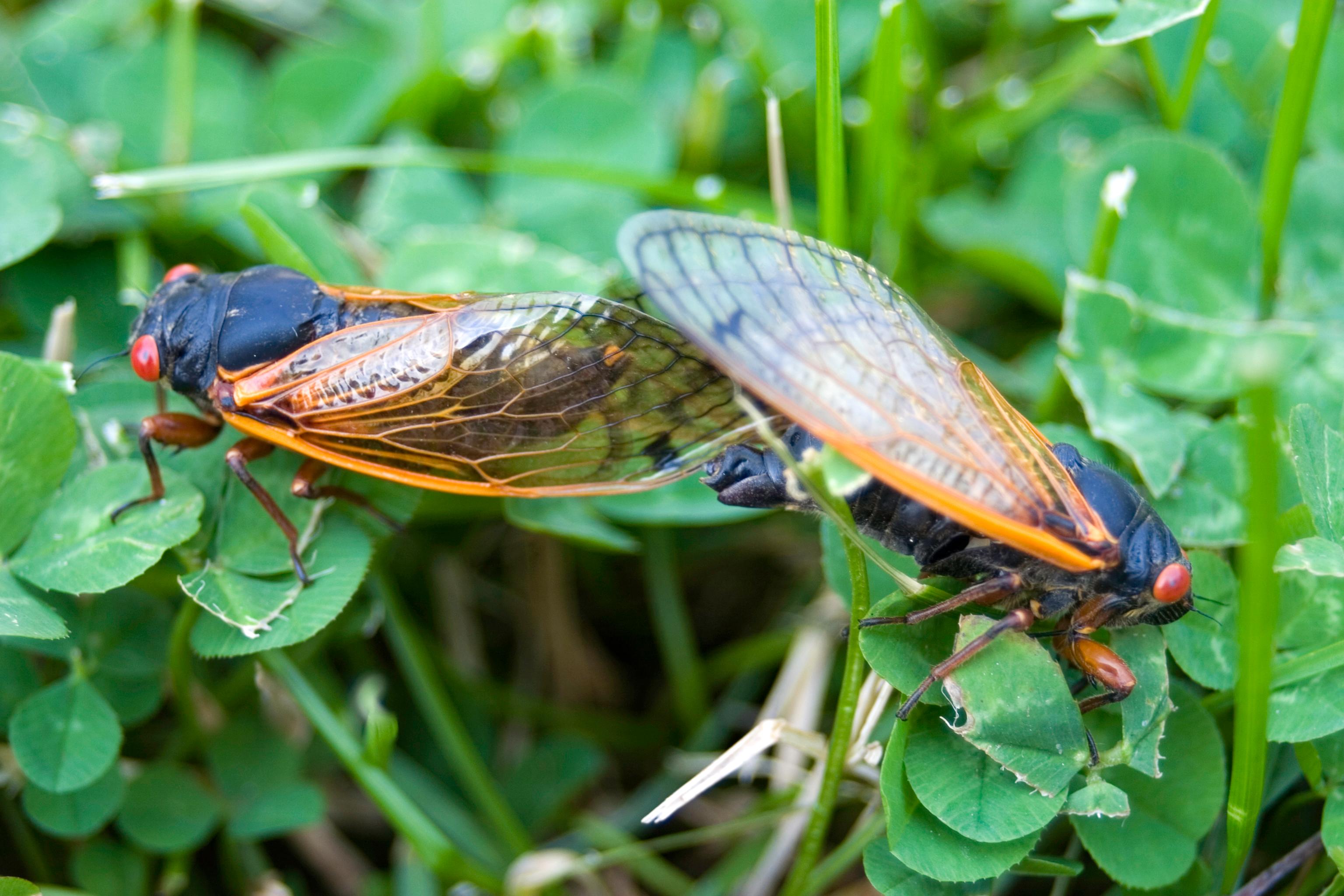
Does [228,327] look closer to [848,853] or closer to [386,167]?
[386,167]

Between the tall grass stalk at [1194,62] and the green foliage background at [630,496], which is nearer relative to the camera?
the green foliage background at [630,496]

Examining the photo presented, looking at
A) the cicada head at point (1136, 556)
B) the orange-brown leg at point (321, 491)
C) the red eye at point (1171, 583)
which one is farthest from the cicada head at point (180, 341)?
the red eye at point (1171, 583)

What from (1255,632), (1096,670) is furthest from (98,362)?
(1255,632)

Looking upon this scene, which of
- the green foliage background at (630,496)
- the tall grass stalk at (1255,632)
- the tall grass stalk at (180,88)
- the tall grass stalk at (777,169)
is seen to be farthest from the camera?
the tall grass stalk at (180,88)

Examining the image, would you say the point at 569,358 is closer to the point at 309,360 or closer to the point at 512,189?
the point at 309,360

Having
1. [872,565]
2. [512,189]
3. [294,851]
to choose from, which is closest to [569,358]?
[872,565]

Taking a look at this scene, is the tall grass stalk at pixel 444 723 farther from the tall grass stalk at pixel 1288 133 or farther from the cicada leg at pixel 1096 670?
the tall grass stalk at pixel 1288 133

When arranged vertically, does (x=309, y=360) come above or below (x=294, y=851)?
above
